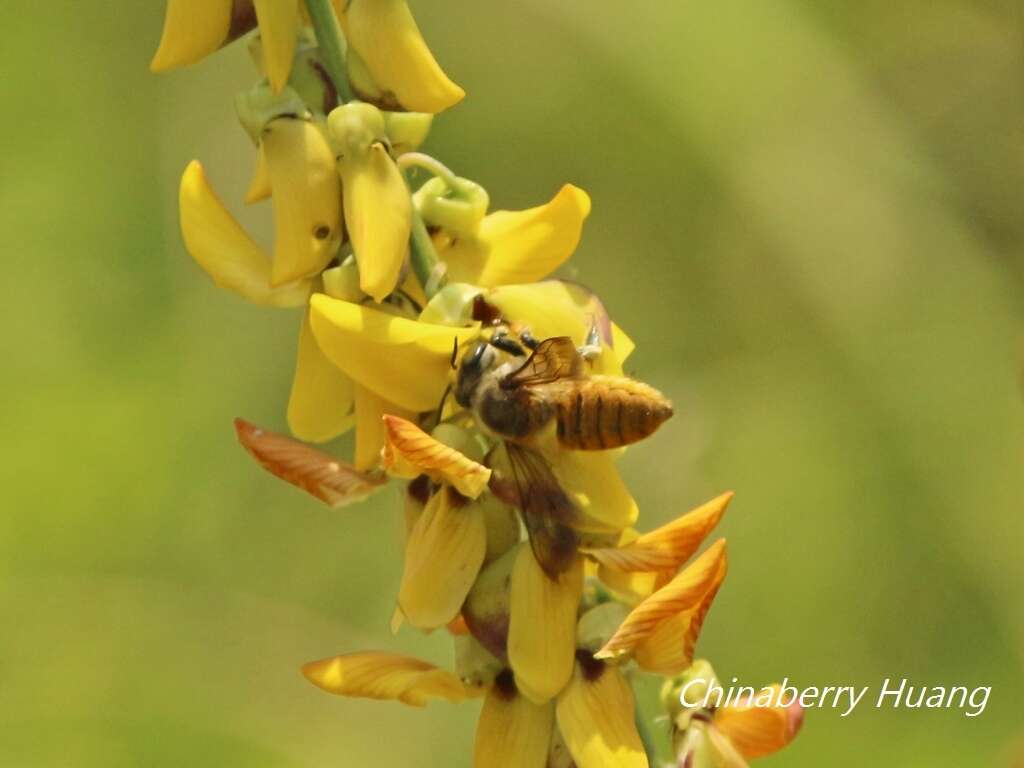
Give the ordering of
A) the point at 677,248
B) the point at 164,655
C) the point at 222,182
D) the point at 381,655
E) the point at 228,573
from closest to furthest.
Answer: the point at 381,655 → the point at 164,655 → the point at 228,573 → the point at 222,182 → the point at 677,248

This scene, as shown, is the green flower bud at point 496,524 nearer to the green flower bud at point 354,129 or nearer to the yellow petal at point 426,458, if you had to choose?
the yellow petal at point 426,458

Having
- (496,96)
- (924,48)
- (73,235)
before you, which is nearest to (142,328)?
(73,235)

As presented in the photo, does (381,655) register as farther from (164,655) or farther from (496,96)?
(496,96)

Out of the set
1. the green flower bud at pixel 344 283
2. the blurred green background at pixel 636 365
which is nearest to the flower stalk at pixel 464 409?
the green flower bud at pixel 344 283

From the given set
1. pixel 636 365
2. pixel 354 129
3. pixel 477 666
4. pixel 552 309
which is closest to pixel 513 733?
pixel 477 666

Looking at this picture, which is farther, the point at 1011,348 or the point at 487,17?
the point at 487,17

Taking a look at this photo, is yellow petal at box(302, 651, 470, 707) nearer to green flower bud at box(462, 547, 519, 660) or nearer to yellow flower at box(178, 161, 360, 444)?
green flower bud at box(462, 547, 519, 660)
